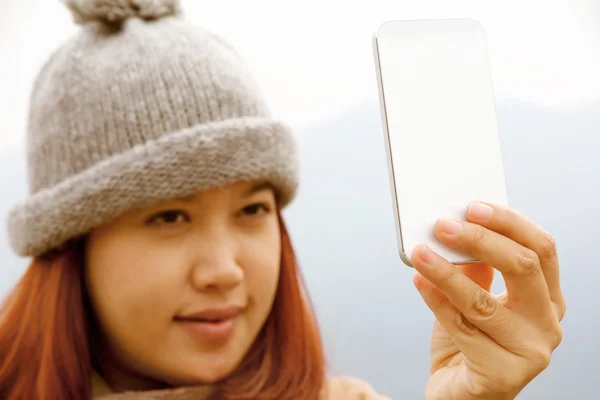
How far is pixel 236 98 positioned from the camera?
0.66m

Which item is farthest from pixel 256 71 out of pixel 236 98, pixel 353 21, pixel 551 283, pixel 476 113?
pixel 551 283

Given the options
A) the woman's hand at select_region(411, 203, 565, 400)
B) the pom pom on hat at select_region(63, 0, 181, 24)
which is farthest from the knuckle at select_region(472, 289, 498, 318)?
the pom pom on hat at select_region(63, 0, 181, 24)

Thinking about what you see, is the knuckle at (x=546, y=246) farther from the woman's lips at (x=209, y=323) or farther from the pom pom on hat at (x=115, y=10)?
the pom pom on hat at (x=115, y=10)

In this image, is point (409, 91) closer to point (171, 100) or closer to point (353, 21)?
point (171, 100)

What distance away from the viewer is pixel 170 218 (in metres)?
0.66

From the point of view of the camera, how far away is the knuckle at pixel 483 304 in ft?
1.88

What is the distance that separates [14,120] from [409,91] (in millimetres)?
776

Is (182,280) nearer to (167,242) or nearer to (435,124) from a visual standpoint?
(167,242)

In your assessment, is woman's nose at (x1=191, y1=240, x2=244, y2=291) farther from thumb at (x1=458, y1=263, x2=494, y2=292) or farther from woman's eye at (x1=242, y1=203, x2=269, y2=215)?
thumb at (x1=458, y1=263, x2=494, y2=292)

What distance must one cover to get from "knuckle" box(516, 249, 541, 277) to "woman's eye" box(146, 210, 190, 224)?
0.38 meters

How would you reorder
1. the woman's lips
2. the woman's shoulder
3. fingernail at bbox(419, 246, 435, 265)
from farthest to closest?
the woman's shoulder, the woman's lips, fingernail at bbox(419, 246, 435, 265)

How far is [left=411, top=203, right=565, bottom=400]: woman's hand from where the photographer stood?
562 millimetres

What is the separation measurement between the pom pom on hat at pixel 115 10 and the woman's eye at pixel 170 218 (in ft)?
0.85

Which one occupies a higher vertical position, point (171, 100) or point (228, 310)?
point (171, 100)
